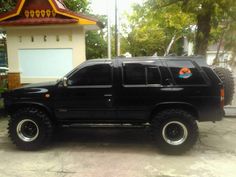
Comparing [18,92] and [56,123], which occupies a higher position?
[18,92]

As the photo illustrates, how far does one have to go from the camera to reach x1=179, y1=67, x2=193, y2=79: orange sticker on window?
6.41 metres

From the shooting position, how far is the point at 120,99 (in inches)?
257

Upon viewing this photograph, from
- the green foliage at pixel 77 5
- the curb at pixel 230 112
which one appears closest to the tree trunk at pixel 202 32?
the curb at pixel 230 112

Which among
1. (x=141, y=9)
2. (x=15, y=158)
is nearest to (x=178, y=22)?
(x=141, y=9)

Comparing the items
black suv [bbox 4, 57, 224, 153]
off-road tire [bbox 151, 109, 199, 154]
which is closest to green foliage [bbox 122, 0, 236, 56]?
black suv [bbox 4, 57, 224, 153]

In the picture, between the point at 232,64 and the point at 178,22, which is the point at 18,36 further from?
the point at 232,64

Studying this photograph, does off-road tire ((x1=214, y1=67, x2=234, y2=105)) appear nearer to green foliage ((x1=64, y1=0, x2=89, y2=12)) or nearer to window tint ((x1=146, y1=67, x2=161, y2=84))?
window tint ((x1=146, y1=67, x2=161, y2=84))

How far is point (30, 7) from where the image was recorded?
35.4 feet

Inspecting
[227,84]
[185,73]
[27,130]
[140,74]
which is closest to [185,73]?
[185,73]

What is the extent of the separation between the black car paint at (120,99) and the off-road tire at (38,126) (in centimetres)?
18

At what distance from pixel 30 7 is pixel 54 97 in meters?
5.37

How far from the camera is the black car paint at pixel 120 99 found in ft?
20.8

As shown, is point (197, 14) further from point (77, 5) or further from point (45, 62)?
point (77, 5)

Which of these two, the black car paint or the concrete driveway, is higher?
the black car paint
